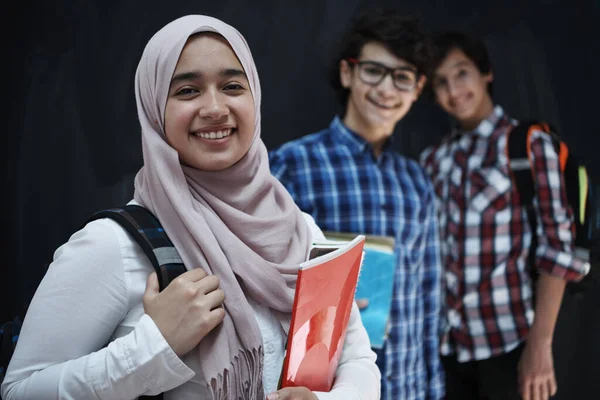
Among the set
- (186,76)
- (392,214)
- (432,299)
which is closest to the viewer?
(186,76)

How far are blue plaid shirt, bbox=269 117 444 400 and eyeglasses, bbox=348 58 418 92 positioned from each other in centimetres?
17

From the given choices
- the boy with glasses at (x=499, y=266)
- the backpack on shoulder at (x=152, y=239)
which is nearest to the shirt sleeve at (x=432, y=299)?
the boy with glasses at (x=499, y=266)

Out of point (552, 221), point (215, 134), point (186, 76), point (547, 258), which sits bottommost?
point (547, 258)

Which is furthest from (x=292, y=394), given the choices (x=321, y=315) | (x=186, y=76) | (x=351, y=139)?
(x=351, y=139)

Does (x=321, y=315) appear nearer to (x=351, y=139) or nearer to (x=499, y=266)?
(x=351, y=139)

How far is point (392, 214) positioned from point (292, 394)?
3.48 feet

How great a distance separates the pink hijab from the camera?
3.40 feet

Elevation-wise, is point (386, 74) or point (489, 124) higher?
point (386, 74)

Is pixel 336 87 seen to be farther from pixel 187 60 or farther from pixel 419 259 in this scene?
pixel 187 60

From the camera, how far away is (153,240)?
103 centimetres

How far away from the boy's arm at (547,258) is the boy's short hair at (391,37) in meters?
0.52

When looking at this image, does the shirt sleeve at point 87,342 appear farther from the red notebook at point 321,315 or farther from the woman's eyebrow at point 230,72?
the woman's eyebrow at point 230,72

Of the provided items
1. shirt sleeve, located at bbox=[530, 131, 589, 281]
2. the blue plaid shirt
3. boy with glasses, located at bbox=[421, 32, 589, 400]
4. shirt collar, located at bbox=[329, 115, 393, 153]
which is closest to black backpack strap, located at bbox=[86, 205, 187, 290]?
the blue plaid shirt

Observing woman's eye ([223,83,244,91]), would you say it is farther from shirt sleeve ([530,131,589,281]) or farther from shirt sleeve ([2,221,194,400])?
shirt sleeve ([530,131,589,281])
